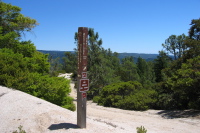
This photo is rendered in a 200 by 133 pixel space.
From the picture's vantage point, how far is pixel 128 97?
16.7 meters

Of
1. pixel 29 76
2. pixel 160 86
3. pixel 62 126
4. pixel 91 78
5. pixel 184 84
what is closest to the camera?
pixel 62 126

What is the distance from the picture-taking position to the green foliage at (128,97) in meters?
15.9

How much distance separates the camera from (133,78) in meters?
35.0

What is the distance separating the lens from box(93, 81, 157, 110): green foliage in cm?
1590

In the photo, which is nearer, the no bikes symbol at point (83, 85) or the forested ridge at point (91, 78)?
the no bikes symbol at point (83, 85)

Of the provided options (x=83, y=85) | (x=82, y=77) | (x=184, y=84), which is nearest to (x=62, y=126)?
(x=83, y=85)

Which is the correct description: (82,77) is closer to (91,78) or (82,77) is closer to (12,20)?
(12,20)

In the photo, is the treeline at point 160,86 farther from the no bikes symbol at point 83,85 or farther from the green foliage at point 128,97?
the no bikes symbol at point 83,85

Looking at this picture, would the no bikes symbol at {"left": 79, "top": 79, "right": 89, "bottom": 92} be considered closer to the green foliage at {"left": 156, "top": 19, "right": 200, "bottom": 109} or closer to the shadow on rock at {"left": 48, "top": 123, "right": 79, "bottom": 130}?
the shadow on rock at {"left": 48, "top": 123, "right": 79, "bottom": 130}

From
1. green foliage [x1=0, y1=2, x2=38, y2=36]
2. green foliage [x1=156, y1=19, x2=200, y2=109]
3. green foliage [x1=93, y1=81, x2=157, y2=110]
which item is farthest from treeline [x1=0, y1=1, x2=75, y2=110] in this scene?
green foliage [x1=93, y1=81, x2=157, y2=110]

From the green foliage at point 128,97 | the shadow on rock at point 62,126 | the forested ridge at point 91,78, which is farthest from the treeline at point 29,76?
the green foliage at point 128,97

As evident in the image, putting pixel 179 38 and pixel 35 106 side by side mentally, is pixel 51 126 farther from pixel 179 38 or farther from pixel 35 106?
pixel 179 38

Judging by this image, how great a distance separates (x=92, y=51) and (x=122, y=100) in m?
9.81

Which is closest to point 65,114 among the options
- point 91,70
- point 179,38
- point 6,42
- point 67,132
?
point 67,132
